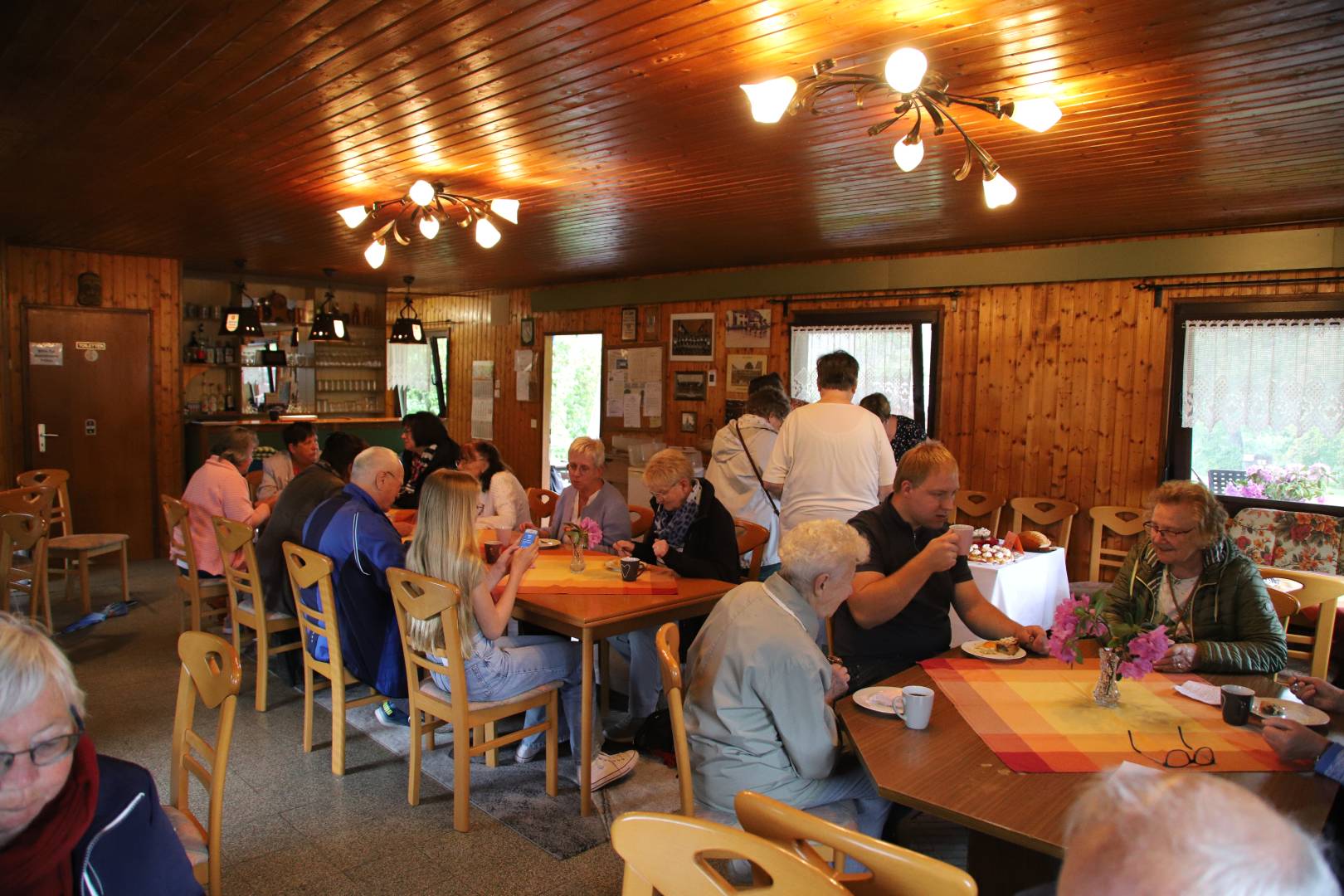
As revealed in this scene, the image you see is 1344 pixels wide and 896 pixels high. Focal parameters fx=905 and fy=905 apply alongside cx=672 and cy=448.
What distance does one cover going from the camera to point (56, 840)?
1.35 m

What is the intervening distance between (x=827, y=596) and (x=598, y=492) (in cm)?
234

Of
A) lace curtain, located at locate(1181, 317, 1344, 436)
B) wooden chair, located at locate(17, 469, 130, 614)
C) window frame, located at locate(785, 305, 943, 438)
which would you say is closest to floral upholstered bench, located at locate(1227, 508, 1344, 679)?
lace curtain, located at locate(1181, 317, 1344, 436)

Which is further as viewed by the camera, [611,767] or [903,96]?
[611,767]

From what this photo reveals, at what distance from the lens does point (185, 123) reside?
394 cm

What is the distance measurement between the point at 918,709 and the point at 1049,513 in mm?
4676

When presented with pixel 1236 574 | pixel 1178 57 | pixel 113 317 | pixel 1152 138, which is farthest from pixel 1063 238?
pixel 113 317

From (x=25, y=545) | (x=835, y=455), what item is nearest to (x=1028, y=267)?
(x=835, y=455)

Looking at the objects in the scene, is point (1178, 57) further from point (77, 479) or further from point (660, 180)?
point (77, 479)

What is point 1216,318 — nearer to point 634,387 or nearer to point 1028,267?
point 1028,267

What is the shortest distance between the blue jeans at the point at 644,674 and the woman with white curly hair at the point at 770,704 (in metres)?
1.78

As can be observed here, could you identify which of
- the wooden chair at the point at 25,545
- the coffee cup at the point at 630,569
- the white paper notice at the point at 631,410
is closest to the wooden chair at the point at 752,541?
the coffee cup at the point at 630,569

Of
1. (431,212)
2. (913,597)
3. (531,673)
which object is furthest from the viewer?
(431,212)

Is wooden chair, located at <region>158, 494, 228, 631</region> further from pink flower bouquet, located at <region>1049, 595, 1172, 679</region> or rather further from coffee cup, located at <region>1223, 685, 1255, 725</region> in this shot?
coffee cup, located at <region>1223, 685, 1255, 725</region>

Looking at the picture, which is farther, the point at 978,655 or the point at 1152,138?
the point at 1152,138
